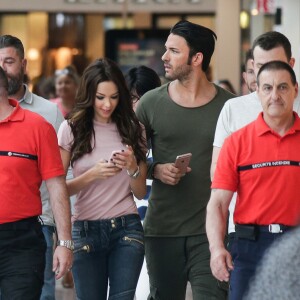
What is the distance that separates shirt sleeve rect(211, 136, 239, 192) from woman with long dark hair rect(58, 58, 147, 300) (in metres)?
0.72

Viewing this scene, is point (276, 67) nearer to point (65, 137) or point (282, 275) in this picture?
point (65, 137)

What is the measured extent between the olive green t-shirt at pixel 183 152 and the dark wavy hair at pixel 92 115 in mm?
307

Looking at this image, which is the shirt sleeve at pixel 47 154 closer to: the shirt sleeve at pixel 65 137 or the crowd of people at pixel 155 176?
the crowd of people at pixel 155 176

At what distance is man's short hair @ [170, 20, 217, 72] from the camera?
23.1ft

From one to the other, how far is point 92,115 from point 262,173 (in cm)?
140

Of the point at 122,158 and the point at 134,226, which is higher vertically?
the point at 122,158

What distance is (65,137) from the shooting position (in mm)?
6605

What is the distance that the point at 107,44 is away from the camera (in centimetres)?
1836

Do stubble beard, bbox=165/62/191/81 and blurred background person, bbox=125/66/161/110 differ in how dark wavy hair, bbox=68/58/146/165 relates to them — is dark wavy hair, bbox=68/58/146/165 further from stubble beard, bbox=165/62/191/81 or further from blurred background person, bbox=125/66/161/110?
blurred background person, bbox=125/66/161/110

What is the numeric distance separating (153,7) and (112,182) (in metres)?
16.3

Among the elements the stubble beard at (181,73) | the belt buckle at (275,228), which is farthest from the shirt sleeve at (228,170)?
the stubble beard at (181,73)

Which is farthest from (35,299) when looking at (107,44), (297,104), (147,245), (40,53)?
(40,53)

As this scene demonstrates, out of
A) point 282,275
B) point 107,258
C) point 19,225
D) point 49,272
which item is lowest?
point 49,272

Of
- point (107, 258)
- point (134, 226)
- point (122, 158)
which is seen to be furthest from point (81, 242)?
point (122, 158)
